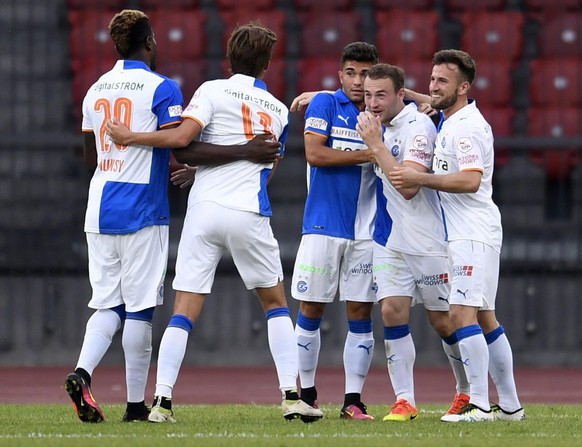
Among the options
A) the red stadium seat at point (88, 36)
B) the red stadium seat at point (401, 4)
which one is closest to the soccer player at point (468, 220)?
the red stadium seat at point (401, 4)

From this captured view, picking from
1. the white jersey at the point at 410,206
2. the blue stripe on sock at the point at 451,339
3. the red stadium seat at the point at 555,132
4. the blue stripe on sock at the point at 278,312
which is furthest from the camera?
the red stadium seat at the point at 555,132

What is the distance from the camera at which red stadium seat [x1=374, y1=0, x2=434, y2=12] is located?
469 inches

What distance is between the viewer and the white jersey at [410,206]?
725cm

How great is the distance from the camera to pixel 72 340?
11.4m

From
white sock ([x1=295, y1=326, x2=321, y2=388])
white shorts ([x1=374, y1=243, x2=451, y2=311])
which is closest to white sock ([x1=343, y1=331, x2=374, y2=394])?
white sock ([x1=295, y1=326, x2=321, y2=388])

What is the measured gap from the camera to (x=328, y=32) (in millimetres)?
11891

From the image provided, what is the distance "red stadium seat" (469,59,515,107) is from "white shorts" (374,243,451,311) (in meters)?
4.81

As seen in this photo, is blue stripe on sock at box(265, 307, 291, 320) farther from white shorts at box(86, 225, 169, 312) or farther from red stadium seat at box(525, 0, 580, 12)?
red stadium seat at box(525, 0, 580, 12)

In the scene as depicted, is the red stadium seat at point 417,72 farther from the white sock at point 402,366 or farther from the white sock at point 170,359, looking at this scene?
the white sock at point 170,359

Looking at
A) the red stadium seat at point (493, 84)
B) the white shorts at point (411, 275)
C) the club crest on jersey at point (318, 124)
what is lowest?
the white shorts at point (411, 275)

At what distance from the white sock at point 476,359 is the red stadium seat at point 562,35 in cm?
548

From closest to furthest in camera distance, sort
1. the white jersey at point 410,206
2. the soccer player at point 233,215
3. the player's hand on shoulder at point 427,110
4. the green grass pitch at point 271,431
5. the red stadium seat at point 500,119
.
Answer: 1. the green grass pitch at point 271,431
2. the soccer player at point 233,215
3. the white jersey at point 410,206
4. the player's hand on shoulder at point 427,110
5. the red stadium seat at point 500,119

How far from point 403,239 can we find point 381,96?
0.74m

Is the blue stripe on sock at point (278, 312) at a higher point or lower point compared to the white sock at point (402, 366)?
higher
